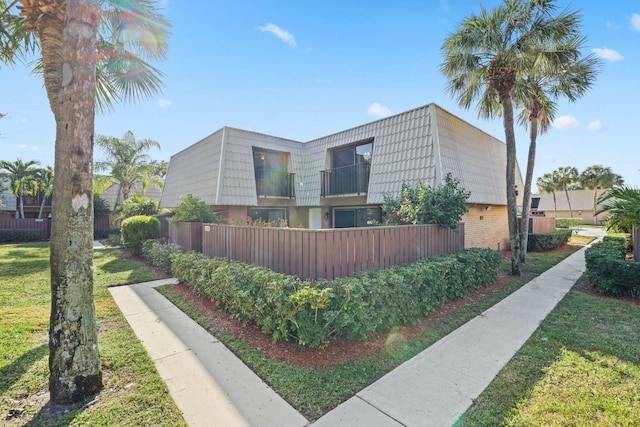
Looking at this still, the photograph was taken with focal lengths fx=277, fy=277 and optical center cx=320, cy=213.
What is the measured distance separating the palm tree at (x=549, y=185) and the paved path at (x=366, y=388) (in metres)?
49.2

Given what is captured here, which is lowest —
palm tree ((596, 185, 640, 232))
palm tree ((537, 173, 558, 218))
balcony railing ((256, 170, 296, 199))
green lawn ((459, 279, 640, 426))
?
green lawn ((459, 279, 640, 426))

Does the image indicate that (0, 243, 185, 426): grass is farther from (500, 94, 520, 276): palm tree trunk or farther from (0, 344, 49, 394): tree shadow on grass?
(500, 94, 520, 276): palm tree trunk

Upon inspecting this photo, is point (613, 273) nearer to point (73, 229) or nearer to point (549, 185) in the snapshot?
point (73, 229)

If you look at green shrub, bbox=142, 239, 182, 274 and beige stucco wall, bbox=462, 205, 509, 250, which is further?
beige stucco wall, bbox=462, 205, 509, 250

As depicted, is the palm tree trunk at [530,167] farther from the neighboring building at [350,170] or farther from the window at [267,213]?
the window at [267,213]

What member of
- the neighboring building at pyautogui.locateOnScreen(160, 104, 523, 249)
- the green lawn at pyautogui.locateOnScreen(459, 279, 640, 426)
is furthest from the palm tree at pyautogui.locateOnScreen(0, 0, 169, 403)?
the neighboring building at pyautogui.locateOnScreen(160, 104, 523, 249)

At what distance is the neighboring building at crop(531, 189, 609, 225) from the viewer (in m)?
41.2

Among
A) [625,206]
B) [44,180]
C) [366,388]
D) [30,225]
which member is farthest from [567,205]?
[44,180]

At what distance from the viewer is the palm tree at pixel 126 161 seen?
22.5 meters

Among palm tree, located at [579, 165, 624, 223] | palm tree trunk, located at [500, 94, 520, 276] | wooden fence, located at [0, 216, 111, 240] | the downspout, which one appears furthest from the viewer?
palm tree, located at [579, 165, 624, 223]

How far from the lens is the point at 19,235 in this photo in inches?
736

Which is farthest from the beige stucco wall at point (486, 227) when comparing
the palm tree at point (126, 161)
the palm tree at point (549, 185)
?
the palm tree at point (549, 185)

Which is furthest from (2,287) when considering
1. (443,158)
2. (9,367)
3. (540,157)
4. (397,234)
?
(540,157)

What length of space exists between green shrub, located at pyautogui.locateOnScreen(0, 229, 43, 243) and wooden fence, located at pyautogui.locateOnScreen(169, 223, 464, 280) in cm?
1998
